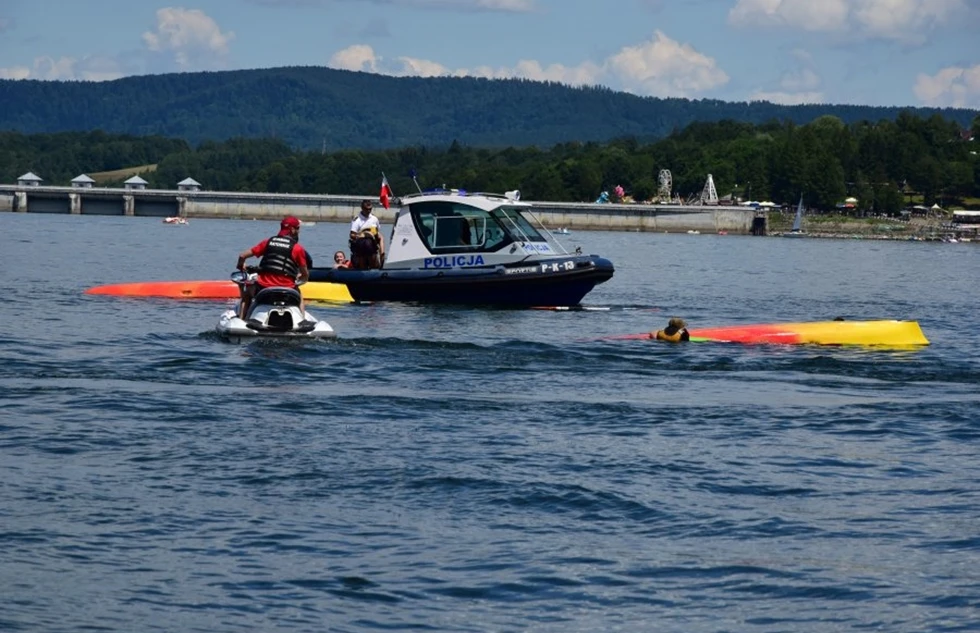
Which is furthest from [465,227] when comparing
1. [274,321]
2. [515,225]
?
[274,321]

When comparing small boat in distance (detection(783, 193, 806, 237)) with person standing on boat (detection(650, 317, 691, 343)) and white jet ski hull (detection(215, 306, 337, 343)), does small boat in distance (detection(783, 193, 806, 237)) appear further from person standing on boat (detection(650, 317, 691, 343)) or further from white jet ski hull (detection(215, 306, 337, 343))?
white jet ski hull (detection(215, 306, 337, 343))

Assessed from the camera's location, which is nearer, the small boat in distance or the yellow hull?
the yellow hull

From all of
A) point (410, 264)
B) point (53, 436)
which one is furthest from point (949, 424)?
point (410, 264)

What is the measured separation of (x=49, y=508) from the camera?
44.8 ft

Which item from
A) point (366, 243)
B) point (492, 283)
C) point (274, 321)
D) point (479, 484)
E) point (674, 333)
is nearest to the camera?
point (479, 484)

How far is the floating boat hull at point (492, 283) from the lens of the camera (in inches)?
1314

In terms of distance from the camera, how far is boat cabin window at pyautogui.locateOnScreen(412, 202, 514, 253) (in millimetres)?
34719

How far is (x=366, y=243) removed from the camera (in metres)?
35.4

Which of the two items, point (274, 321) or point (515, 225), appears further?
point (515, 225)

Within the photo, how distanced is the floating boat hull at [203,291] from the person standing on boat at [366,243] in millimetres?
1508

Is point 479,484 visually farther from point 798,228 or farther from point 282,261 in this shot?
point 798,228

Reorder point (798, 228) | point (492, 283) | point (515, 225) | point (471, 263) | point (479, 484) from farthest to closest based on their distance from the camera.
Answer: point (798, 228) < point (515, 225) < point (471, 263) < point (492, 283) < point (479, 484)

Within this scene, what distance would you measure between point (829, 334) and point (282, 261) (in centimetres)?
951

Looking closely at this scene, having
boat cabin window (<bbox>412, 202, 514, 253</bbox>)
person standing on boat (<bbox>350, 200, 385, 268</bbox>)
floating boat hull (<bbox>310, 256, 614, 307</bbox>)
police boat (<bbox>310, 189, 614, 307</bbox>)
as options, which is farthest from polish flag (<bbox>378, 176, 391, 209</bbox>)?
floating boat hull (<bbox>310, 256, 614, 307</bbox>)
